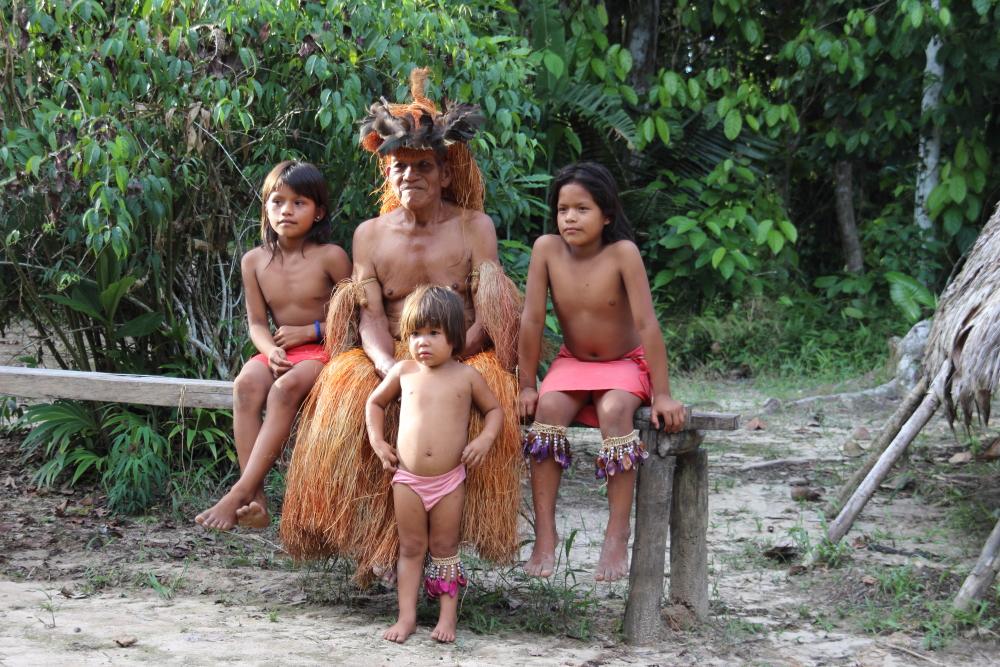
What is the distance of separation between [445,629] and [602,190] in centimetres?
136

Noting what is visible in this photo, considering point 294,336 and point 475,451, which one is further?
point 294,336

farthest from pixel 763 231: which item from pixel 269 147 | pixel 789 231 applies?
pixel 269 147

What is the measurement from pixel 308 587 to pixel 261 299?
99cm

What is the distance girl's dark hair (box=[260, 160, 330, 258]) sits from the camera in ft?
12.4

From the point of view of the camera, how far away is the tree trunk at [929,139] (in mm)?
8820

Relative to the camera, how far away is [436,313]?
337 centimetres

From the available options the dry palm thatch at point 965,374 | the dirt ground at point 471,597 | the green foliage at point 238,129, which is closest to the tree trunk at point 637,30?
the green foliage at point 238,129

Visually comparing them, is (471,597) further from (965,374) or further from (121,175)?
(965,374)

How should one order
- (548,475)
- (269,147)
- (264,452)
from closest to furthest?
(548,475), (264,452), (269,147)

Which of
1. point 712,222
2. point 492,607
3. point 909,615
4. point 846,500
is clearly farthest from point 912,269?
point 492,607

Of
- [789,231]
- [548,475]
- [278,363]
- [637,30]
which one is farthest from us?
[637,30]

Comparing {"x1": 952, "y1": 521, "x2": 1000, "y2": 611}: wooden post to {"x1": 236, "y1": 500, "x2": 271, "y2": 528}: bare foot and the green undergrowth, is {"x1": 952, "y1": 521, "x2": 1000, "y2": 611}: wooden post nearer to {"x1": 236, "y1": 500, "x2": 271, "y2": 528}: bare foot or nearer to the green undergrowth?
{"x1": 236, "y1": 500, "x2": 271, "y2": 528}: bare foot

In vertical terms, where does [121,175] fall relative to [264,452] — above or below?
above

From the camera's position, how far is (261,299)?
3.91m
